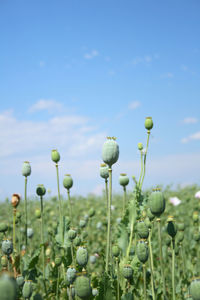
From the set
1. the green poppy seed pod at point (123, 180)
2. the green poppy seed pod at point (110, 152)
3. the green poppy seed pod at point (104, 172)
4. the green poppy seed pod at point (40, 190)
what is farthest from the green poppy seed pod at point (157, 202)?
the green poppy seed pod at point (40, 190)

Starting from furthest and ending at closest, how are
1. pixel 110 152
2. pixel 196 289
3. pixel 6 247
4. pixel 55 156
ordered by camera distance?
pixel 55 156 → pixel 6 247 → pixel 110 152 → pixel 196 289

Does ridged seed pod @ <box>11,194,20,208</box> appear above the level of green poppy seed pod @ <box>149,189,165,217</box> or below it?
above

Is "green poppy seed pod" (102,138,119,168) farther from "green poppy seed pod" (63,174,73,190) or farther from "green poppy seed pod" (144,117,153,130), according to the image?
"green poppy seed pod" (63,174,73,190)

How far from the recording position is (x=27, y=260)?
206cm

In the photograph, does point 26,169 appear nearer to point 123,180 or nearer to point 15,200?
point 15,200

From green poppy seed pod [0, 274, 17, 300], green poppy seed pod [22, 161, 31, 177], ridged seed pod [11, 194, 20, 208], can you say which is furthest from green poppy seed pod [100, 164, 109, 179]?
green poppy seed pod [0, 274, 17, 300]

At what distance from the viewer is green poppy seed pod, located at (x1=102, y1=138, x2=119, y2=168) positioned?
1446 millimetres

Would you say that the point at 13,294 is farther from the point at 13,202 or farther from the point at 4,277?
the point at 13,202

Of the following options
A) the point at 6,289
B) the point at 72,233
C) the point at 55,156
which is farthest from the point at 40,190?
the point at 6,289

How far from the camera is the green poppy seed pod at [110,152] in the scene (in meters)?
1.45

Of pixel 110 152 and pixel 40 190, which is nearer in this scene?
pixel 110 152

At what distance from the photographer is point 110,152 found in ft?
4.74

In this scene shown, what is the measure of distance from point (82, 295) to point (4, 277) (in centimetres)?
46

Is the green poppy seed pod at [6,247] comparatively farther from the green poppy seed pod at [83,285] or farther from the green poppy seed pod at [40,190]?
the green poppy seed pod at [83,285]
